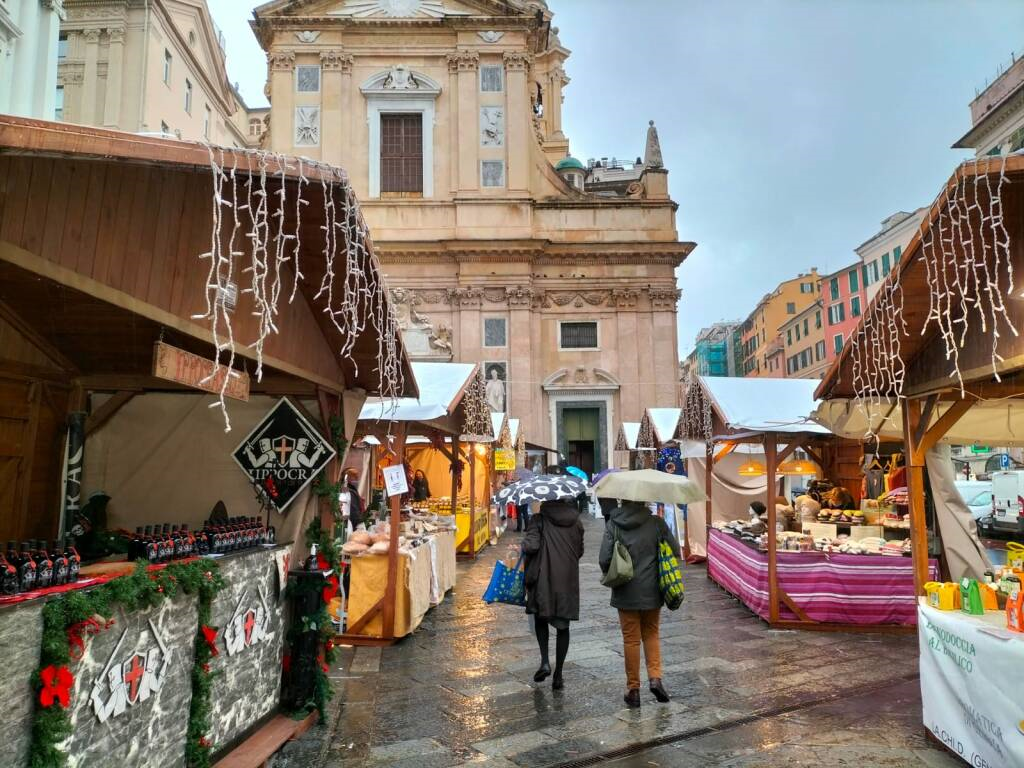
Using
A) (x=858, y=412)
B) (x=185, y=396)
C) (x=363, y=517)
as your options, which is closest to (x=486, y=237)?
(x=363, y=517)

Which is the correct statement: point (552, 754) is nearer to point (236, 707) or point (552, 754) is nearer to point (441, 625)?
point (236, 707)

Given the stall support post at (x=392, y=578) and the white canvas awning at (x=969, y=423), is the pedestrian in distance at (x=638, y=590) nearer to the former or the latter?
the stall support post at (x=392, y=578)

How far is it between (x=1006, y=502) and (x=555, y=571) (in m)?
19.1

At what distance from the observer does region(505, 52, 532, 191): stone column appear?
2995 cm

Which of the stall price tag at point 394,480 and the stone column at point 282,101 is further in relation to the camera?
the stone column at point 282,101

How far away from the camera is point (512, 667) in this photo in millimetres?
6969

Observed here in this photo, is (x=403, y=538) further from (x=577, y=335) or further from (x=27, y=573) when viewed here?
(x=577, y=335)

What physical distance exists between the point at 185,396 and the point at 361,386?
1.49 metres

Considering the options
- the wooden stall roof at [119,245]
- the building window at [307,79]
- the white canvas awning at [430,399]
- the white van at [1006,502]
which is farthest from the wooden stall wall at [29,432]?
the building window at [307,79]

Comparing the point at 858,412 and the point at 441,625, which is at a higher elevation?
the point at 858,412

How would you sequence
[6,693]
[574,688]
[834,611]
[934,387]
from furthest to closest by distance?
[834,611] < [574,688] < [934,387] < [6,693]

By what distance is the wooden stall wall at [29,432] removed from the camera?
5012mm

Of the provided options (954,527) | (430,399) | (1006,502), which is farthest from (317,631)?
(1006,502)

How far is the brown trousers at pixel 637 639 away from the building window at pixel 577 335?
24.7 meters
